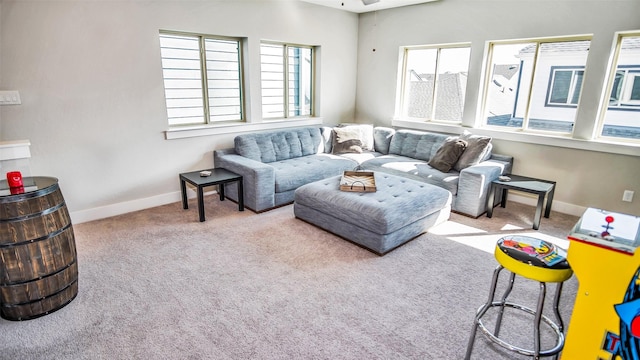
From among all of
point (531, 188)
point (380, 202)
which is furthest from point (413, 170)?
point (380, 202)

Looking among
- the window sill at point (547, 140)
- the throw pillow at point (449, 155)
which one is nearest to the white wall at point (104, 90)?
the throw pillow at point (449, 155)

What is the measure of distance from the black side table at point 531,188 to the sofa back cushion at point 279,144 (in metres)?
2.37

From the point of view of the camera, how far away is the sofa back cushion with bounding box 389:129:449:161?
15.4 feet

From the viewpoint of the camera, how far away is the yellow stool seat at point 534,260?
1.56m

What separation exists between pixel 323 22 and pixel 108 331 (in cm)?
475

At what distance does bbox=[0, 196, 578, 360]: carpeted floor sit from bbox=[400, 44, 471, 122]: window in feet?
6.94

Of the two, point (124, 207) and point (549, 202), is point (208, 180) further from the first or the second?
point (549, 202)

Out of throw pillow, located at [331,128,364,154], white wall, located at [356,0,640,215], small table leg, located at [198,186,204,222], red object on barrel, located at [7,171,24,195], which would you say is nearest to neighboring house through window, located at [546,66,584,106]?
Result: white wall, located at [356,0,640,215]

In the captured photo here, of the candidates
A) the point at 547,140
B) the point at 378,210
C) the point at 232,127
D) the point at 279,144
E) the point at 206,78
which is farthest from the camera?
the point at 279,144

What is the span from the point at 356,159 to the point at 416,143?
34.4 inches

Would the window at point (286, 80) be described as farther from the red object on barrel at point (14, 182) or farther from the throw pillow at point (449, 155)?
the red object on barrel at point (14, 182)

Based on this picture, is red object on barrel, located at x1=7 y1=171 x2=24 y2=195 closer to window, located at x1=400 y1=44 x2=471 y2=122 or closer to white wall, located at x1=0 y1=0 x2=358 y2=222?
white wall, located at x1=0 y1=0 x2=358 y2=222

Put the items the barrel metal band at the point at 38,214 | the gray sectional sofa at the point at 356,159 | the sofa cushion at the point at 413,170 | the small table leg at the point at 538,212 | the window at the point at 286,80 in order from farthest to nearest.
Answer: the window at the point at 286,80 → the sofa cushion at the point at 413,170 → the gray sectional sofa at the point at 356,159 → the small table leg at the point at 538,212 → the barrel metal band at the point at 38,214

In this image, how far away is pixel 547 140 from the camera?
405 cm
